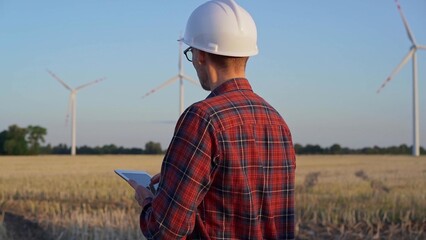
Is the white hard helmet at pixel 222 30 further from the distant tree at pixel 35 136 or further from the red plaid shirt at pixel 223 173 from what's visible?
the distant tree at pixel 35 136

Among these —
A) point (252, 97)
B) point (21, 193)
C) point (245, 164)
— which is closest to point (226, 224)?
point (245, 164)

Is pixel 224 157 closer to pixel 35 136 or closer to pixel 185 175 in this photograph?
pixel 185 175

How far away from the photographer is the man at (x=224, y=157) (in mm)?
2168

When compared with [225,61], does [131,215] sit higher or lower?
lower

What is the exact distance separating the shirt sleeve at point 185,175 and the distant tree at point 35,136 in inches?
3339

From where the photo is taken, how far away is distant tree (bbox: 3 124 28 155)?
81.1 m

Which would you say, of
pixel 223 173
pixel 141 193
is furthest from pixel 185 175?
pixel 141 193

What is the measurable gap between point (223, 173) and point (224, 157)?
0.05 m

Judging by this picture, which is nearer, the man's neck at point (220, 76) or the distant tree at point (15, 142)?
the man's neck at point (220, 76)

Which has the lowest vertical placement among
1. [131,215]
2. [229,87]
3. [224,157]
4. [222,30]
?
[131,215]

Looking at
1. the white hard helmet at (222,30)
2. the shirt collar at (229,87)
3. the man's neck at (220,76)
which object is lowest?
the shirt collar at (229,87)

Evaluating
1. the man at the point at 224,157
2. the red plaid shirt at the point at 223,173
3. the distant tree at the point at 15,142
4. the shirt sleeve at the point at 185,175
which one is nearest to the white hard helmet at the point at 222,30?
the man at the point at 224,157

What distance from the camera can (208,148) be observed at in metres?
2.16

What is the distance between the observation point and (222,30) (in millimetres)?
2336
